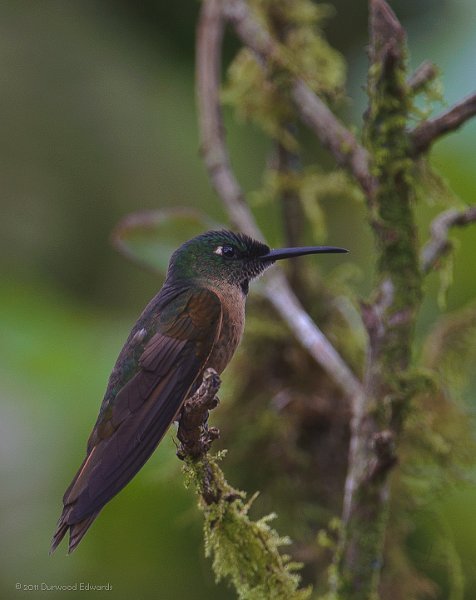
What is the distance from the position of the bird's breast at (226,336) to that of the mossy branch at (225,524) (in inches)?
18.3

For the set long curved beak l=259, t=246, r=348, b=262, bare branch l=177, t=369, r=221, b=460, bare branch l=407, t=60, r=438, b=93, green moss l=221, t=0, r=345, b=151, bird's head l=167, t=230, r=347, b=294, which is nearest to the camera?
bare branch l=177, t=369, r=221, b=460

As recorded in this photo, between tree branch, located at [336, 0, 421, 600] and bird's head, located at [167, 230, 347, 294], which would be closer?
tree branch, located at [336, 0, 421, 600]

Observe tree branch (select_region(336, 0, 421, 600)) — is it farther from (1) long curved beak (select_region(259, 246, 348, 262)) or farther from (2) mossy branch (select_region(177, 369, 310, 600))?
(2) mossy branch (select_region(177, 369, 310, 600))

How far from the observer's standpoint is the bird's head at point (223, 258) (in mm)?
3113

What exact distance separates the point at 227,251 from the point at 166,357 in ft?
2.46

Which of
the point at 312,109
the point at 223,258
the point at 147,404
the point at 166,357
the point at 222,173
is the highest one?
the point at 222,173

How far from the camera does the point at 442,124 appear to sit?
2.53 m

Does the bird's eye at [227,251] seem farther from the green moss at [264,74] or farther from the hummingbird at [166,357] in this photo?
the green moss at [264,74]

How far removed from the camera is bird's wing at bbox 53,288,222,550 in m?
2.19

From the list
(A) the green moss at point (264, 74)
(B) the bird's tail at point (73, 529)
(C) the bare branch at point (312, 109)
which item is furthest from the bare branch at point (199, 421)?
(A) the green moss at point (264, 74)

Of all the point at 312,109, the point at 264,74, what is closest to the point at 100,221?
the point at 264,74

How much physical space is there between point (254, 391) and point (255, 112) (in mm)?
1205

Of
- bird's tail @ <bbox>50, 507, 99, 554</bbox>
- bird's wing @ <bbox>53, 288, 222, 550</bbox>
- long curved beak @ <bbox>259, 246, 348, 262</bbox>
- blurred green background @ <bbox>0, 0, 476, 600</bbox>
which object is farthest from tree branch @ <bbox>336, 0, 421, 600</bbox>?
blurred green background @ <bbox>0, 0, 476, 600</bbox>

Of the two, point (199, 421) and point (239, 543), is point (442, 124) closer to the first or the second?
point (199, 421)
